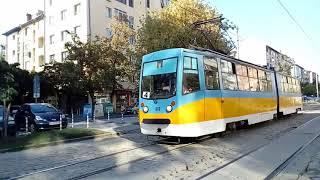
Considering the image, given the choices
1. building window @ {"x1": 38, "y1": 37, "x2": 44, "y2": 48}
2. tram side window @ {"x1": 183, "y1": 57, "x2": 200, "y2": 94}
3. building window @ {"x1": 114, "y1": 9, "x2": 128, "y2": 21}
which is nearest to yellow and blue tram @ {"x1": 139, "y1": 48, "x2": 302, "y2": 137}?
tram side window @ {"x1": 183, "y1": 57, "x2": 200, "y2": 94}

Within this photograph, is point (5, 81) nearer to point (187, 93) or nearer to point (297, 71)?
point (187, 93)

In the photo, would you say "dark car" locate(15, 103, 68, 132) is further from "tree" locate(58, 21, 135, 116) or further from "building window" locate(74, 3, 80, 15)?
A: "building window" locate(74, 3, 80, 15)

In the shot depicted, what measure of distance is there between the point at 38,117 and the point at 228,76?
996cm

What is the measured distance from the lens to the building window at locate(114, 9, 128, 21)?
4872 centimetres

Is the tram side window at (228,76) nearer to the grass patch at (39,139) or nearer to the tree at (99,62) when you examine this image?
the grass patch at (39,139)

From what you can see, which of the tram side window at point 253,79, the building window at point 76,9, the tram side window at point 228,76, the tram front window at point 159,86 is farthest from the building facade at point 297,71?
the tram front window at point 159,86

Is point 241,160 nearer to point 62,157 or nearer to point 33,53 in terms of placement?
point 62,157

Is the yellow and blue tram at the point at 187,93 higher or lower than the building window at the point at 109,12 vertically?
lower

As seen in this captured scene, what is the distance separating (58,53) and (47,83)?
450 inches

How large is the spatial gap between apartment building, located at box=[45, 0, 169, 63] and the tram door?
104 ft

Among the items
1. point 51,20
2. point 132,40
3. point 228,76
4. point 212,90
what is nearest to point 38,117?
point 228,76

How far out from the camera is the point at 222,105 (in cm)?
1504

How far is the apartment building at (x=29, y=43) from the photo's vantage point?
191 feet

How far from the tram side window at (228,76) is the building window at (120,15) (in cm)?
3332
